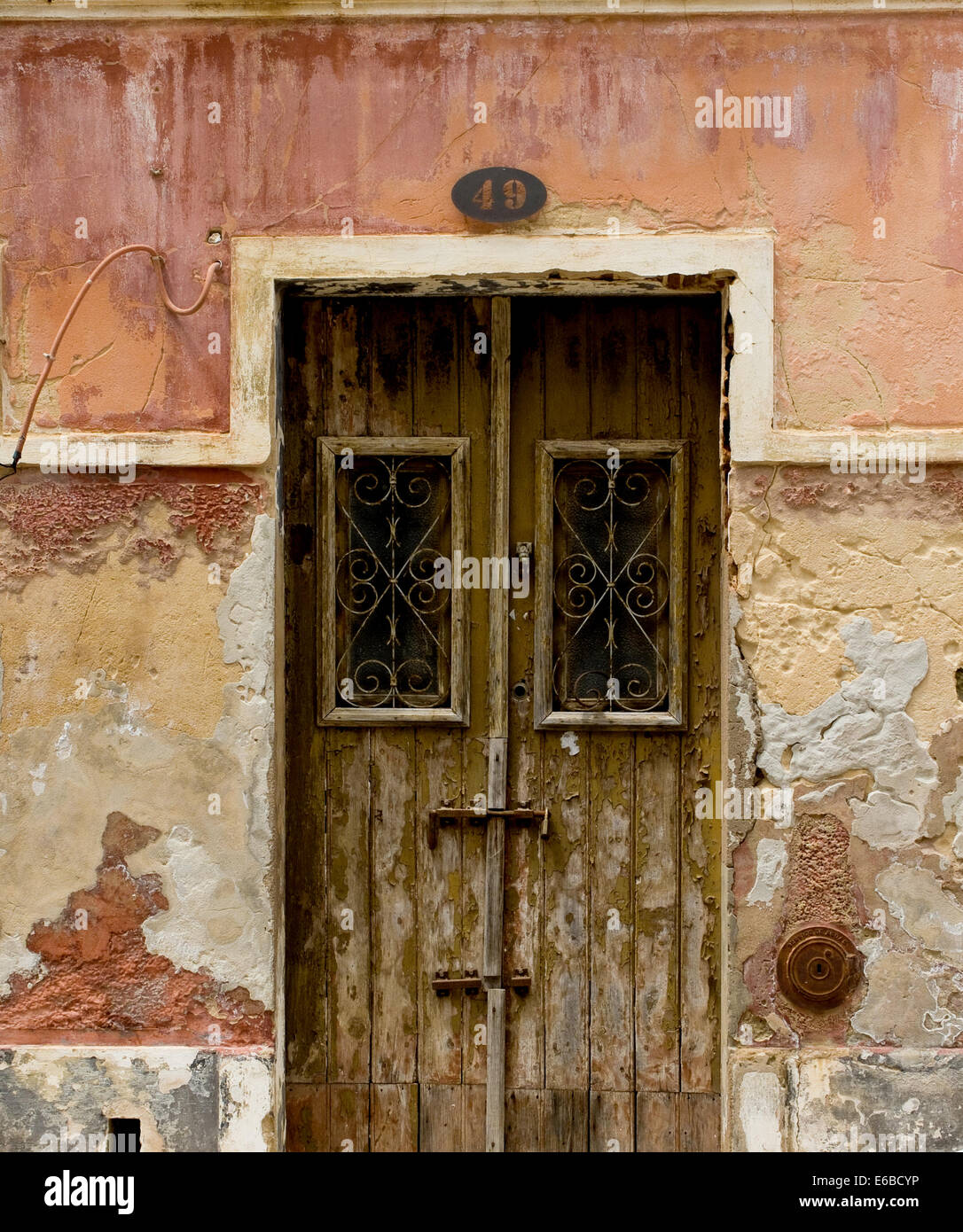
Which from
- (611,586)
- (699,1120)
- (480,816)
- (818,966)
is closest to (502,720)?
(480,816)

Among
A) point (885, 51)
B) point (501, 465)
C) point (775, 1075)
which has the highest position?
point (885, 51)

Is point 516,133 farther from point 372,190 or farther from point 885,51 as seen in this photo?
point 885,51

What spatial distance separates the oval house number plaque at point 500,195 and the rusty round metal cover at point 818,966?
2243mm

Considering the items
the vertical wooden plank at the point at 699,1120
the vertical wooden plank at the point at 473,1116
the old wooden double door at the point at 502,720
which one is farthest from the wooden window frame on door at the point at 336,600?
the vertical wooden plank at the point at 699,1120

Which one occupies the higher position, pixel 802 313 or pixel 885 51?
pixel 885 51

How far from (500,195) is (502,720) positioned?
1565mm

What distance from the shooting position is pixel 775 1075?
3.62 metres

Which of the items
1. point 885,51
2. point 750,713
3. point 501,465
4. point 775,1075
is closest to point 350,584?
point 501,465

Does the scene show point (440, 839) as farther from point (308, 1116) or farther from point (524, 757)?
point (308, 1116)

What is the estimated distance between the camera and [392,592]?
391cm

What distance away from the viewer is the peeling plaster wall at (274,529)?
3617 mm

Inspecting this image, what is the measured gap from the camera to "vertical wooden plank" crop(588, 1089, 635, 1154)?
12.7 feet

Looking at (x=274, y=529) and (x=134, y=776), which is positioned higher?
(x=274, y=529)

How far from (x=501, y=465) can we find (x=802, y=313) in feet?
3.26
